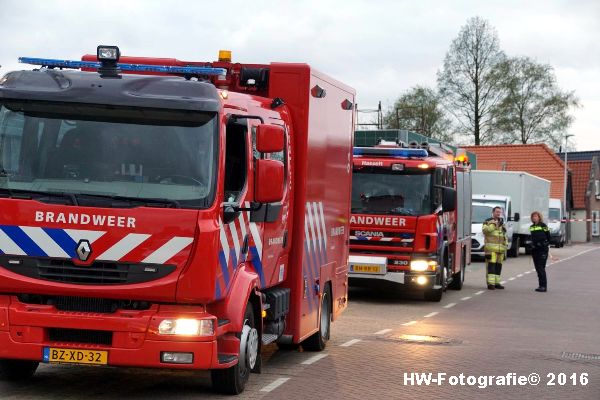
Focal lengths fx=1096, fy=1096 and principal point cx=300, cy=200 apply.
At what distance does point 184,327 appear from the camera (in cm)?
849

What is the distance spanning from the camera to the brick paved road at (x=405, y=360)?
9766 millimetres

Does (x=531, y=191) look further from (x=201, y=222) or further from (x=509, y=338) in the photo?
(x=201, y=222)

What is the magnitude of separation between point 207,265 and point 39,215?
1.36 m

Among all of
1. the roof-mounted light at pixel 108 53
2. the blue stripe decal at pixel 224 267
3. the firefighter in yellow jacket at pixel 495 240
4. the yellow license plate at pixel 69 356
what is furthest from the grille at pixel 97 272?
the firefighter in yellow jacket at pixel 495 240

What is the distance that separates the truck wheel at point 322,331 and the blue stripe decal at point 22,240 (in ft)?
15.1

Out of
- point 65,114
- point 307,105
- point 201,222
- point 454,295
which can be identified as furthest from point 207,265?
point 454,295

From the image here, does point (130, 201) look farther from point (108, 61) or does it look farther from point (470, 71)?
point (470, 71)

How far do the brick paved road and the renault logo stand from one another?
1.37m

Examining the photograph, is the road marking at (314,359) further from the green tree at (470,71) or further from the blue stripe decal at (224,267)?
the green tree at (470,71)

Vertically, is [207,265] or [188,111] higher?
[188,111]

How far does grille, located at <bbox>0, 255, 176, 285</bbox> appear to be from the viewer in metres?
8.42

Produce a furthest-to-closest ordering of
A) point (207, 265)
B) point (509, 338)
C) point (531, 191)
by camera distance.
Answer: point (531, 191)
point (509, 338)
point (207, 265)

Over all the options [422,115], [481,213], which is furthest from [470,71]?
[481,213]

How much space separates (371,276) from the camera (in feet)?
65.9
